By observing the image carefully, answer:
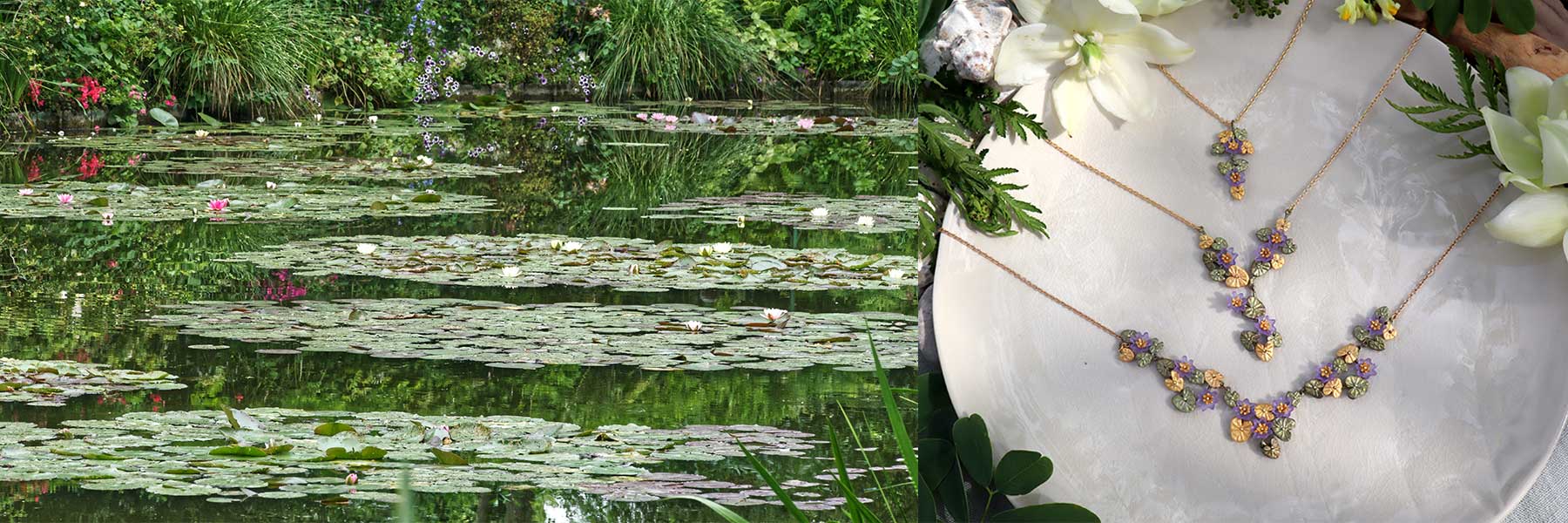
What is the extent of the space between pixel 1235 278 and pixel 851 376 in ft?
3.51

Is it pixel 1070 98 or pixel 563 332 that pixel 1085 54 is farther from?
pixel 563 332

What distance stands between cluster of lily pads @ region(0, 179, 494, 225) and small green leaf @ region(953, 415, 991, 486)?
8.49 feet

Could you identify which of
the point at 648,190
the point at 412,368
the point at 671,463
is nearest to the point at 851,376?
the point at 671,463

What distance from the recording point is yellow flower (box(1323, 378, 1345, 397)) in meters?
0.76

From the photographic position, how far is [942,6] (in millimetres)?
783

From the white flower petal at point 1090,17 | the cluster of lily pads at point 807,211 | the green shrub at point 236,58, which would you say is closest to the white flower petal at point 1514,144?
the white flower petal at point 1090,17

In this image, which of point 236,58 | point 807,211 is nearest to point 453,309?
point 807,211

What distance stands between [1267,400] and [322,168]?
3.72m

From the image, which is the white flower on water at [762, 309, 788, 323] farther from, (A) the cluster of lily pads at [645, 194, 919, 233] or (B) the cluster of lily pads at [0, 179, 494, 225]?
(B) the cluster of lily pads at [0, 179, 494, 225]

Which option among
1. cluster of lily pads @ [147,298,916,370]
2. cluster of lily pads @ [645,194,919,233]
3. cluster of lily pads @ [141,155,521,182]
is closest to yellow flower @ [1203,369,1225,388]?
cluster of lily pads @ [147,298,916,370]

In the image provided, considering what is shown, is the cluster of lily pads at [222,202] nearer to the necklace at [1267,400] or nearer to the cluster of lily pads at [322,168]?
the cluster of lily pads at [322,168]

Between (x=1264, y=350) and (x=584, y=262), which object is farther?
(x=584, y=262)

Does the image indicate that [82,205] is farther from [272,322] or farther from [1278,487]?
[1278,487]

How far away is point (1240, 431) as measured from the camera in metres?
0.76
